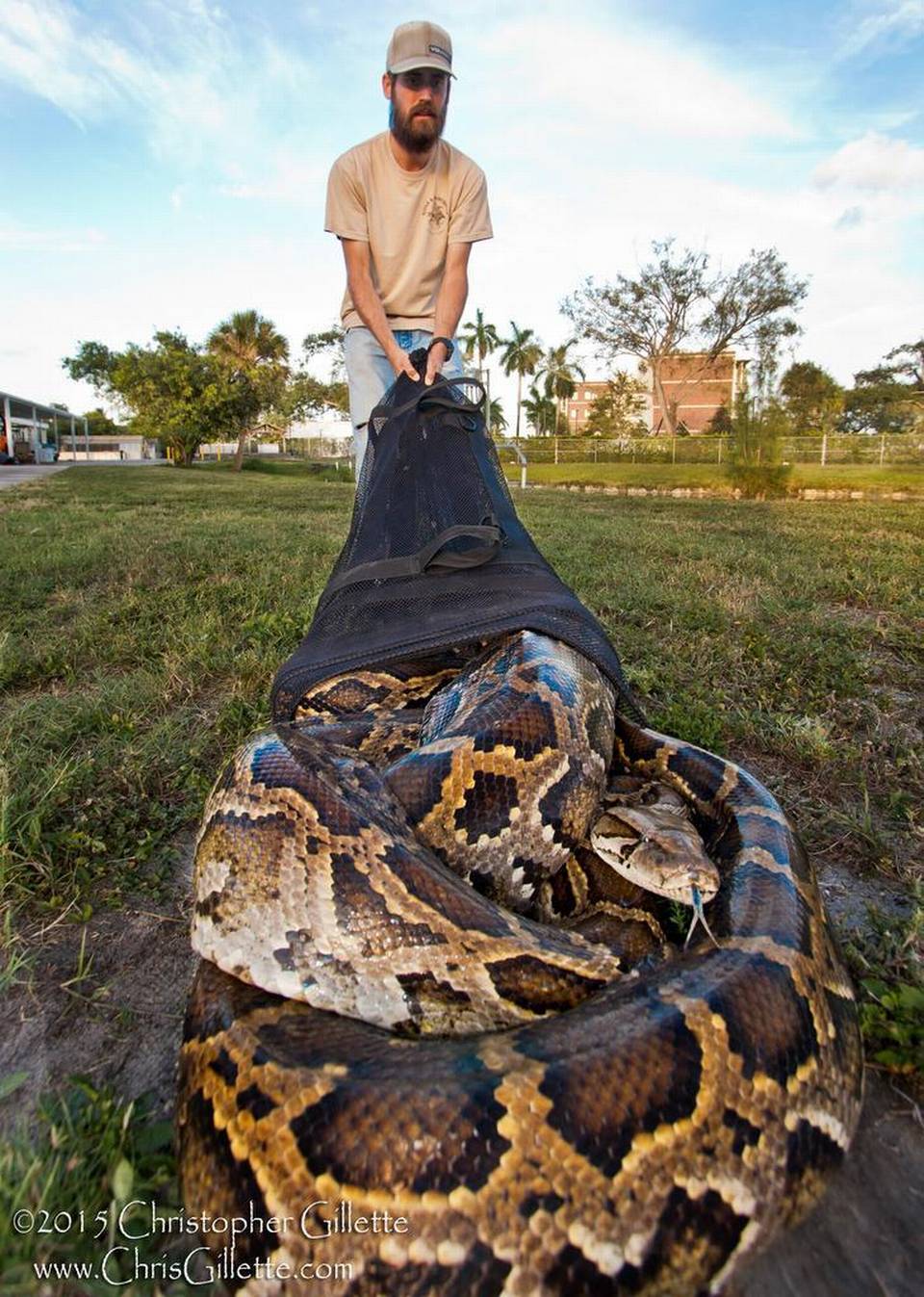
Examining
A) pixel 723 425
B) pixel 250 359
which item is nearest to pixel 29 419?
pixel 250 359

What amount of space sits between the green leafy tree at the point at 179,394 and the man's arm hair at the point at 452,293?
47277mm

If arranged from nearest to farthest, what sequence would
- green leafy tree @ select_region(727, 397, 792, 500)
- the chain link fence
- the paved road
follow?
green leafy tree @ select_region(727, 397, 792, 500) → the paved road → the chain link fence

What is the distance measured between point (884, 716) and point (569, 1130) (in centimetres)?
378

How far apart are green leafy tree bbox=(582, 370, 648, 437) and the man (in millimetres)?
60989

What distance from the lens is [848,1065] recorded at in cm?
203

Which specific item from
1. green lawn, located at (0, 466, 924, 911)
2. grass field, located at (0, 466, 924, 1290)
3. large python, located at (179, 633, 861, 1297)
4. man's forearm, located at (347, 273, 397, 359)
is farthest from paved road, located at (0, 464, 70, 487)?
large python, located at (179, 633, 861, 1297)

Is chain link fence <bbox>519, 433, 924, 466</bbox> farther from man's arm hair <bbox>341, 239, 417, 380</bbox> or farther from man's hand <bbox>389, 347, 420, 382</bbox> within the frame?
man's hand <bbox>389, 347, 420, 382</bbox>

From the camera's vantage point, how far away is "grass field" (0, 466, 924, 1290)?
2.88m

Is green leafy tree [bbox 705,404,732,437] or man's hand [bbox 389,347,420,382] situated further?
green leafy tree [bbox 705,404,732,437]

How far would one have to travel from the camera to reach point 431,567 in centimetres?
362

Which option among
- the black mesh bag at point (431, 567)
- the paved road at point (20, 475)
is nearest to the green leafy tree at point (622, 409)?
the paved road at point (20, 475)

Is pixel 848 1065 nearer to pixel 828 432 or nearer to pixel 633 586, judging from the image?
pixel 633 586

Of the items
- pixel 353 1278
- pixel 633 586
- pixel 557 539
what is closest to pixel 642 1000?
pixel 353 1278

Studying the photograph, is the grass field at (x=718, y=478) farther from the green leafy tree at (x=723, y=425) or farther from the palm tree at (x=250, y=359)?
the palm tree at (x=250, y=359)
